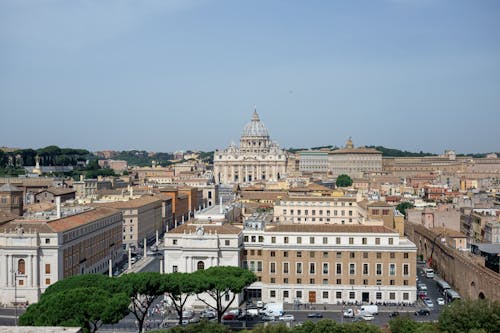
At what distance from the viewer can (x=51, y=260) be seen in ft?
149

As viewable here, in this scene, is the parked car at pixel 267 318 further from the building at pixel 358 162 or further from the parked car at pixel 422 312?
the building at pixel 358 162

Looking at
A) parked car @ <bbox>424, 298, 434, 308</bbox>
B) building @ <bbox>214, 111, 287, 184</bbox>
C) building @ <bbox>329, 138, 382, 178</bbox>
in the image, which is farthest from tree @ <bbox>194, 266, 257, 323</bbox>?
building @ <bbox>329, 138, 382, 178</bbox>

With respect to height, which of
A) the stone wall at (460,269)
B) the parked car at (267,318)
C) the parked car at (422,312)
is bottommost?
the parked car at (267,318)

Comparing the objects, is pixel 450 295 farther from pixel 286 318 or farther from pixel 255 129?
pixel 255 129

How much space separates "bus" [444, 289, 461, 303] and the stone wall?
54 cm

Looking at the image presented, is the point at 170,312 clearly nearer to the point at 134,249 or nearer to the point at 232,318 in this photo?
the point at 232,318

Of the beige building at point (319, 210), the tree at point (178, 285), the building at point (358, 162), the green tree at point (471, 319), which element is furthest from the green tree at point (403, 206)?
the building at point (358, 162)

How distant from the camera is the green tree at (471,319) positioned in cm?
3056

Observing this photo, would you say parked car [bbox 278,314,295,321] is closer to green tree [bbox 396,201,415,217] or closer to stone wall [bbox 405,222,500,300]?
stone wall [bbox 405,222,500,300]

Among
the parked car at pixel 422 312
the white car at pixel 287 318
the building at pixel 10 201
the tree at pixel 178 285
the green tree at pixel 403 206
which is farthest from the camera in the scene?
the green tree at pixel 403 206

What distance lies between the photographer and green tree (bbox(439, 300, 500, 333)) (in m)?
30.6

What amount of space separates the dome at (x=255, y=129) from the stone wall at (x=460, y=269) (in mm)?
112240

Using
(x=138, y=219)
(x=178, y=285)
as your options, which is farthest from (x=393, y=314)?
(x=138, y=219)

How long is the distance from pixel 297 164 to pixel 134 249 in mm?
126652
